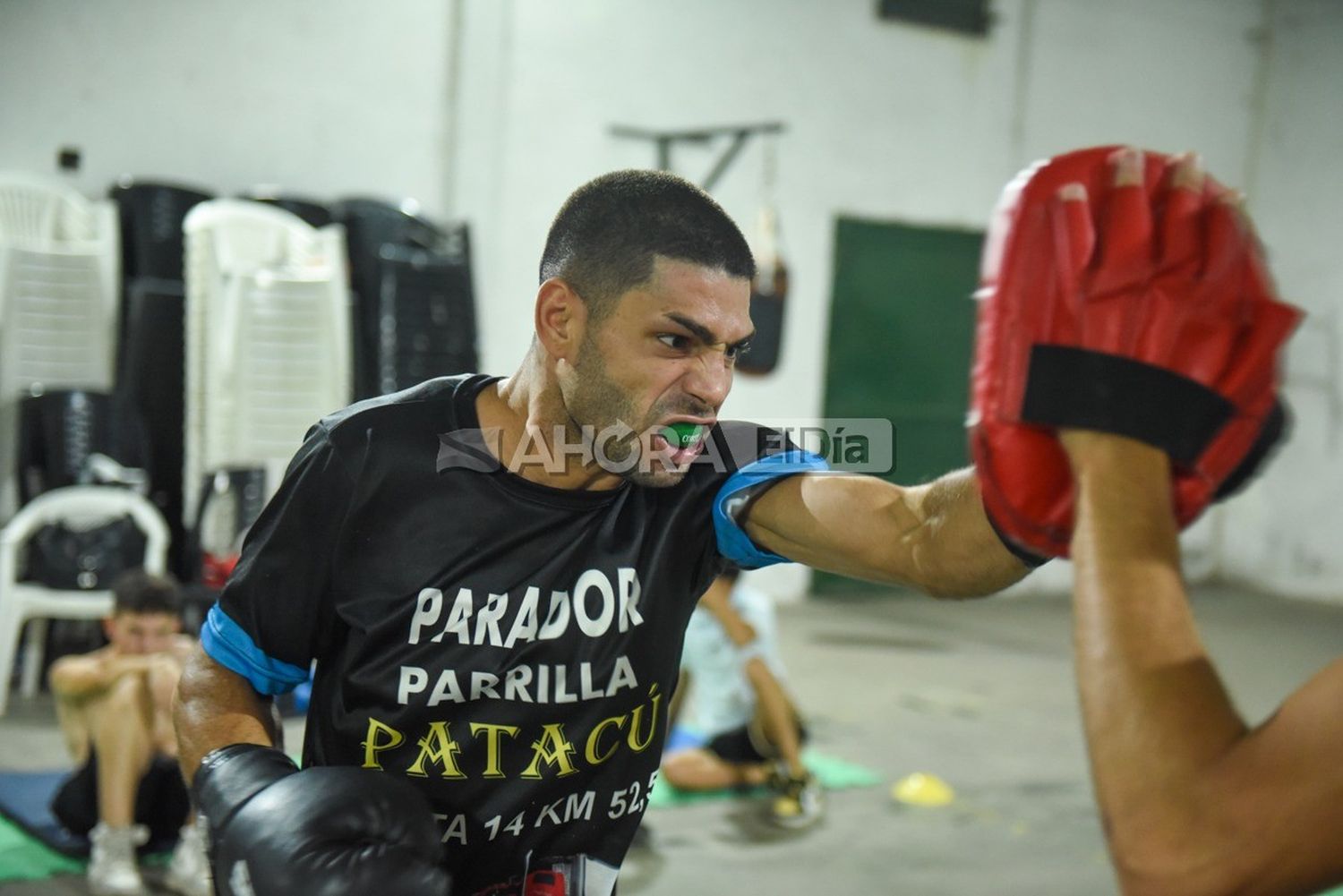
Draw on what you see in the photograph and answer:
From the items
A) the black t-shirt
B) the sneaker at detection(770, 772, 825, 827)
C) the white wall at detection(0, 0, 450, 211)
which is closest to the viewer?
the black t-shirt

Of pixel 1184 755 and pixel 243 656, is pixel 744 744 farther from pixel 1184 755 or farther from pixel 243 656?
Answer: pixel 1184 755

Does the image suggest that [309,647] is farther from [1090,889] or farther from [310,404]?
[310,404]

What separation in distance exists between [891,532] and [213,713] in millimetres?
842

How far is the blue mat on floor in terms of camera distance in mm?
3613

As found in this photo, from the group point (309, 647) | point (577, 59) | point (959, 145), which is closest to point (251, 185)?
point (577, 59)

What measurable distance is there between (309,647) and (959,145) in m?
8.03

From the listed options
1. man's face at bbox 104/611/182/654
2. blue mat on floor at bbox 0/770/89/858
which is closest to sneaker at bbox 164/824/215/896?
blue mat on floor at bbox 0/770/89/858

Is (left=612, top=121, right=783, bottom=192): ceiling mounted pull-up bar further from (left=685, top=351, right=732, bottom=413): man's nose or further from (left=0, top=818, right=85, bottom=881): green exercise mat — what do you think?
(left=685, top=351, right=732, bottom=413): man's nose

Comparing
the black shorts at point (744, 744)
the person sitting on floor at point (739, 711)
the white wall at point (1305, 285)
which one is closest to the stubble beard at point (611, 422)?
the person sitting on floor at point (739, 711)

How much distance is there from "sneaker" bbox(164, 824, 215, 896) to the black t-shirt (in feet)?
6.69

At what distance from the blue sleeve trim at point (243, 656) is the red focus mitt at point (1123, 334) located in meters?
0.97

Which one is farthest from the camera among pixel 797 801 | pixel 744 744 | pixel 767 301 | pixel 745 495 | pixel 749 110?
pixel 749 110

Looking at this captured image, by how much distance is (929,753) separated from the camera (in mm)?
5125

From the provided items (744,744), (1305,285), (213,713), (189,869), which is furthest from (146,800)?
A: (1305,285)
